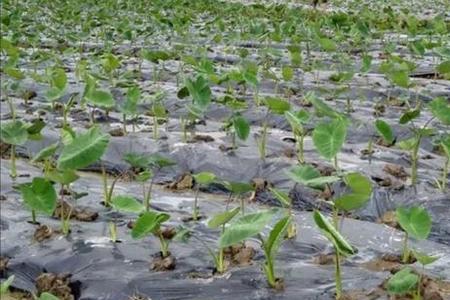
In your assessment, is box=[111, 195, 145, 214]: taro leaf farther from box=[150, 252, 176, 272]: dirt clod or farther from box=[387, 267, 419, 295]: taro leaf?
box=[387, 267, 419, 295]: taro leaf

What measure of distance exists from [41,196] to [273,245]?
2.77 ft

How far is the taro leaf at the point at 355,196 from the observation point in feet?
7.26

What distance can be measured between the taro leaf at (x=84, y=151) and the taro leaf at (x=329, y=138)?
728 mm

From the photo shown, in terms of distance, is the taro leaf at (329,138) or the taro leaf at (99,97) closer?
the taro leaf at (329,138)

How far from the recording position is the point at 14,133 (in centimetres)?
290

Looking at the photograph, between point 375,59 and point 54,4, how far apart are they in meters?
5.60


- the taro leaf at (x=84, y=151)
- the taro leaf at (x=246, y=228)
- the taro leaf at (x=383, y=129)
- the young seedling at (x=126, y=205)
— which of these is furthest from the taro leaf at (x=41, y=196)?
the taro leaf at (x=383, y=129)

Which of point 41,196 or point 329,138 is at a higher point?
point 329,138

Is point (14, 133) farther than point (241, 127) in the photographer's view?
No

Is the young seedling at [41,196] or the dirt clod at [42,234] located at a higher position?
the young seedling at [41,196]

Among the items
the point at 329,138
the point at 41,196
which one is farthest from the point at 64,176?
the point at 329,138

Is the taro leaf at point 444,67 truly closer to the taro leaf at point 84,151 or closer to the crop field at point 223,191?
the crop field at point 223,191

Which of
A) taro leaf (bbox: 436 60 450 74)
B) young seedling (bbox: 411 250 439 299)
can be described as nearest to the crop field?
young seedling (bbox: 411 250 439 299)

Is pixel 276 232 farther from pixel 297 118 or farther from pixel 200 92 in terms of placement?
pixel 200 92
